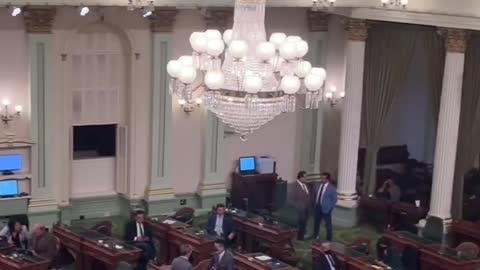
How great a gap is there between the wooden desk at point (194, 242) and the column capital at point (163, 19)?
391 centimetres

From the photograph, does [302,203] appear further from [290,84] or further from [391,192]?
[290,84]

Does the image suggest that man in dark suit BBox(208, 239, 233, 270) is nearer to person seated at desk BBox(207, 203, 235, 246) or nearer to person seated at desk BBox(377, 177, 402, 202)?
person seated at desk BBox(207, 203, 235, 246)

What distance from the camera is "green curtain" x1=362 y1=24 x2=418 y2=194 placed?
17281 mm

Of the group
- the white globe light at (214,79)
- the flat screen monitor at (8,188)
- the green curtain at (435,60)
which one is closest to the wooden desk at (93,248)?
the flat screen monitor at (8,188)

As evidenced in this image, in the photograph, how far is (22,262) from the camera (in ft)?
41.8

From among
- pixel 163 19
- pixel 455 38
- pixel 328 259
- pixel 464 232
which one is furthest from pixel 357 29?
pixel 328 259

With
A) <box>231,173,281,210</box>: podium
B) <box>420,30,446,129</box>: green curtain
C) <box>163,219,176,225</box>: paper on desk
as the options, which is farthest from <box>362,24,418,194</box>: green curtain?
<box>163,219,176,225</box>: paper on desk

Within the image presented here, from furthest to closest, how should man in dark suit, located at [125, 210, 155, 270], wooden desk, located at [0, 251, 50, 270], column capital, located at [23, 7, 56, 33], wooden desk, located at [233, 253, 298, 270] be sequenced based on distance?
column capital, located at [23, 7, 56, 33] < man in dark suit, located at [125, 210, 155, 270] < wooden desk, located at [233, 253, 298, 270] < wooden desk, located at [0, 251, 50, 270]

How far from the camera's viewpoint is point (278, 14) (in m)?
17.8

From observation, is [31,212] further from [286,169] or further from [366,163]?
[366,163]

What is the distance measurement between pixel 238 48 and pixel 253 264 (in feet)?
14.8

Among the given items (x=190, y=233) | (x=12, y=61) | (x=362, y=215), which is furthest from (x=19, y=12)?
(x=362, y=215)

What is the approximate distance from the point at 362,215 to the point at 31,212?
20.0 ft

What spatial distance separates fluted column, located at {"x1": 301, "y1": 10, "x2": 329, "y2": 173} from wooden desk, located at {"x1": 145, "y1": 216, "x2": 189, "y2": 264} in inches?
176
